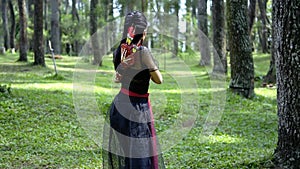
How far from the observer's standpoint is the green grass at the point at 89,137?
662 centimetres

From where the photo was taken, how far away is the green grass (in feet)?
21.7

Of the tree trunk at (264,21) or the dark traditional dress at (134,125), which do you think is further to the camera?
the tree trunk at (264,21)

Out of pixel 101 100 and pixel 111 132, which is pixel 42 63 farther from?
pixel 111 132

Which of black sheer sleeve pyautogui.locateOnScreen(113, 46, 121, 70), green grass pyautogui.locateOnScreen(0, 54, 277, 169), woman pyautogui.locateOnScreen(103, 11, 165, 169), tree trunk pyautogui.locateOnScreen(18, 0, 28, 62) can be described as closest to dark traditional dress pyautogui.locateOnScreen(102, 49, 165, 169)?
woman pyautogui.locateOnScreen(103, 11, 165, 169)

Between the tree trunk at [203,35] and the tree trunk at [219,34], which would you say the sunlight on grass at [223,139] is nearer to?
the tree trunk at [219,34]

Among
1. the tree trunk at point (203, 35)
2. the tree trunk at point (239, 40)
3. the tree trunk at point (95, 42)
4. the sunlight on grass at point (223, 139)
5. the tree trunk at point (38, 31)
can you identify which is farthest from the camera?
the tree trunk at point (95, 42)

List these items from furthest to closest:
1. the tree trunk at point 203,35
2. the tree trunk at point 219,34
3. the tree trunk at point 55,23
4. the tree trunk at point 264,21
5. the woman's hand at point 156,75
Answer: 1. the tree trunk at point 55,23
2. the tree trunk at point 264,21
3. the tree trunk at point 203,35
4. the tree trunk at point 219,34
5. the woman's hand at point 156,75

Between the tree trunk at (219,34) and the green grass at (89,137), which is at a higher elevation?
the tree trunk at (219,34)

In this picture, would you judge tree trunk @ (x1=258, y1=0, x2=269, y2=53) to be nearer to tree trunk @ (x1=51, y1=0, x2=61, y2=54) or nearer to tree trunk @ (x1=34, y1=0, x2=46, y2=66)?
tree trunk @ (x1=51, y1=0, x2=61, y2=54)

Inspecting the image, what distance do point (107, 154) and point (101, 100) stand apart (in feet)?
22.3

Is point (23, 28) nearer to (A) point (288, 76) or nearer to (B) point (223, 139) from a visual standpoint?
(B) point (223, 139)
